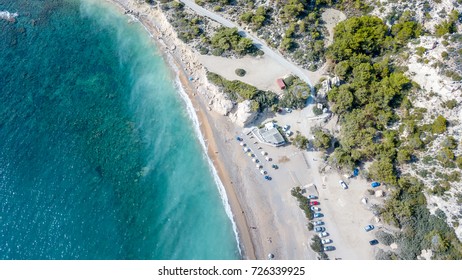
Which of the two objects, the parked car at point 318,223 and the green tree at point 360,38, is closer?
the parked car at point 318,223

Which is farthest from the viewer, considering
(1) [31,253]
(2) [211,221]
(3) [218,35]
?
(3) [218,35]

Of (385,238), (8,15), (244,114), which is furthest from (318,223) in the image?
(8,15)

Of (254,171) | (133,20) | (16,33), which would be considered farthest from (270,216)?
(16,33)

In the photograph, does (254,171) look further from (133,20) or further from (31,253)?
(133,20)

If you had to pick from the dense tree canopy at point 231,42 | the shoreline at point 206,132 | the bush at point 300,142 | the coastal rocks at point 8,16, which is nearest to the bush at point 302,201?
the bush at point 300,142

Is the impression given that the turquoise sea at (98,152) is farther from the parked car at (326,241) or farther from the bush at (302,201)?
the parked car at (326,241)

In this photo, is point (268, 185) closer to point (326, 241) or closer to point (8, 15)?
point (326, 241)
